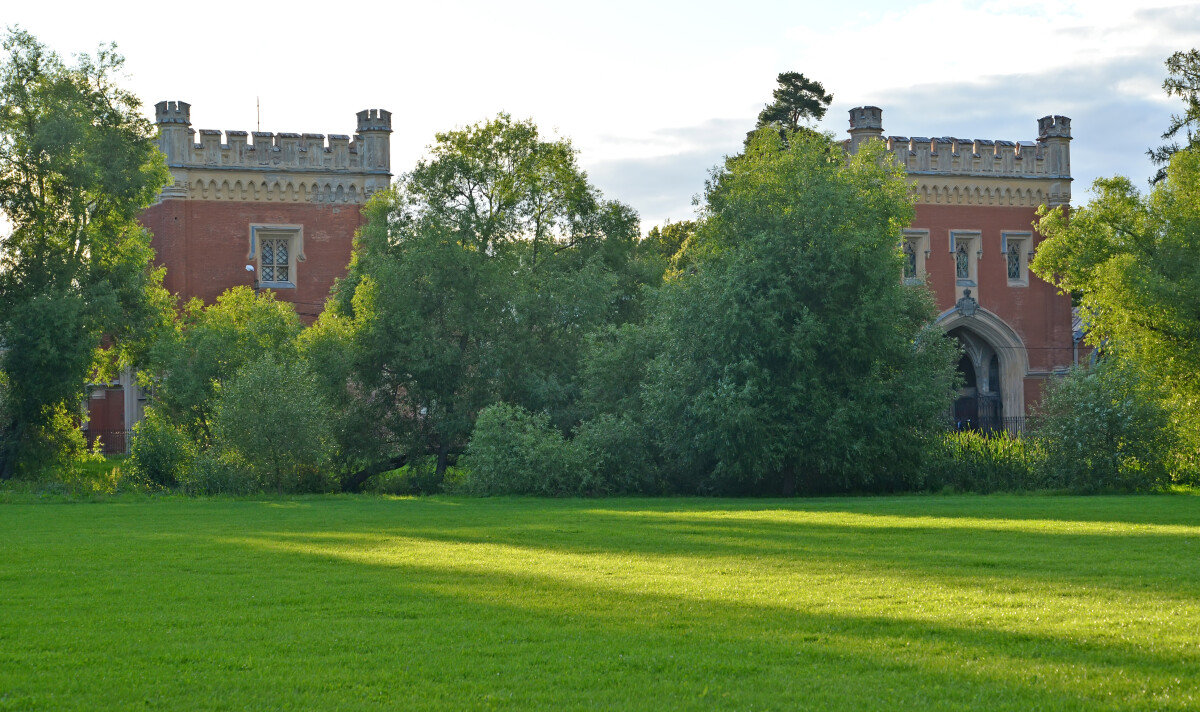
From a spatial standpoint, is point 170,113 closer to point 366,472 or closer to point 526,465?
point 366,472

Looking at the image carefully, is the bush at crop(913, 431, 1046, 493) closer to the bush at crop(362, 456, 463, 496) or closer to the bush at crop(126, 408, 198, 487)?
the bush at crop(362, 456, 463, 496)

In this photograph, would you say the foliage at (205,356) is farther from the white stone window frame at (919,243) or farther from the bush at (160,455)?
the white stone window frame at (919,243)

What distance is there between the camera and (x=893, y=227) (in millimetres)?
37594

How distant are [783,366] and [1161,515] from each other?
10.8m

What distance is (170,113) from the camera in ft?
147

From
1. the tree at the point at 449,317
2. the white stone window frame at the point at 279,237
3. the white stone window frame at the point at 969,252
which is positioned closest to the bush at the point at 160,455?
the tree at the point at 449,317

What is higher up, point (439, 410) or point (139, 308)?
point (139, 308)

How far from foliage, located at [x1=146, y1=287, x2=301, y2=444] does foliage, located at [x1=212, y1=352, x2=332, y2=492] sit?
330 cm

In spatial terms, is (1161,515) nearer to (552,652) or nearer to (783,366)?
(783,366)

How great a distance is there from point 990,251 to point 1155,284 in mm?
19988

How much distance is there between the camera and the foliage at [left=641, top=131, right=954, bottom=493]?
28766 millimetres

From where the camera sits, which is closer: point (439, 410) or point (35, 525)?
point (35, 525)

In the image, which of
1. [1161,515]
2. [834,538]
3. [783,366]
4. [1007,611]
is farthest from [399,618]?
[783,366]

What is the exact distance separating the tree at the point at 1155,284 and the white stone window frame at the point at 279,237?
26.4 metres
